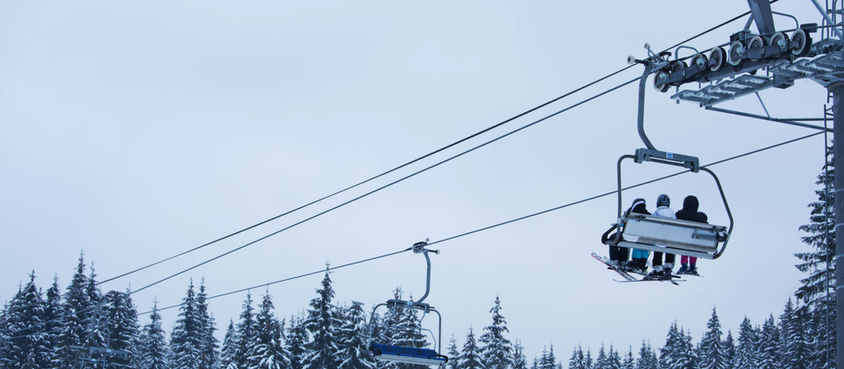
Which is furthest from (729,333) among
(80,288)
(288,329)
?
(80,288)

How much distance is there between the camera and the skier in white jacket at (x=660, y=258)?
10.7 m

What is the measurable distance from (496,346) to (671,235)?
44954 millimetres

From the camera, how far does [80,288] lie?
69.3 m

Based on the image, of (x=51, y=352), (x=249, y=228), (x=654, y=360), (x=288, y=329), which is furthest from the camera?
(x=654, y=360)

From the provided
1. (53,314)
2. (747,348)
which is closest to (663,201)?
(53,314)

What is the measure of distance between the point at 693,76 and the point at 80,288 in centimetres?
6769

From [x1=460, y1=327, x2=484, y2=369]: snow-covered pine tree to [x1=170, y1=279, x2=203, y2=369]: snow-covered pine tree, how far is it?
32.2 m

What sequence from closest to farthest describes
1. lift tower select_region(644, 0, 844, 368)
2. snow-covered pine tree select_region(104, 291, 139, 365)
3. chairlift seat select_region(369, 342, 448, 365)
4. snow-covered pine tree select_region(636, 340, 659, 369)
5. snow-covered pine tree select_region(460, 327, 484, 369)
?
lift tower select_region(644, 0, 844, 368)
chairlift seat select_region(369, 342, 448, 365)
snow-covered pine tree select_region(460, 327, 484, 369)
snow-covered pine tree select_region(104, 291, 139, 365)
snow-covered pine tree select_region(636, 340, 659, 369)

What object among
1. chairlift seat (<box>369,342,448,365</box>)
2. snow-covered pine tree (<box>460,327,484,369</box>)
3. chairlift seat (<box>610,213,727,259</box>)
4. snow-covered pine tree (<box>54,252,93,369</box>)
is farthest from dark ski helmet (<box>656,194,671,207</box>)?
snow-covered pine tree (<box>54,252,93,369</box>)

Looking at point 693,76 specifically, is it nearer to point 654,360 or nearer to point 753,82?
point 753,82

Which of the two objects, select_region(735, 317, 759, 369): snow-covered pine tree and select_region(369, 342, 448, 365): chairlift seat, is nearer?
select_region(369, 342, 448, 365): chairlift seat

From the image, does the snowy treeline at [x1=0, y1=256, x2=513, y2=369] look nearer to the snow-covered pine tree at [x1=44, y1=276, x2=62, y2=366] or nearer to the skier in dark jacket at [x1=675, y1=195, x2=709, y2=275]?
the snow-covered pine tree at [x1=44, y1=276, x2=62, y2=366]

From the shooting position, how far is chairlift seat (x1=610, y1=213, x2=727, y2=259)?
31.0ft

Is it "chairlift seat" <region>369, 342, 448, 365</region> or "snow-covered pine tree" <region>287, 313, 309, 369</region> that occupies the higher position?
"snow-covered pine tree" <region>287, 313, 309, 369</region>
